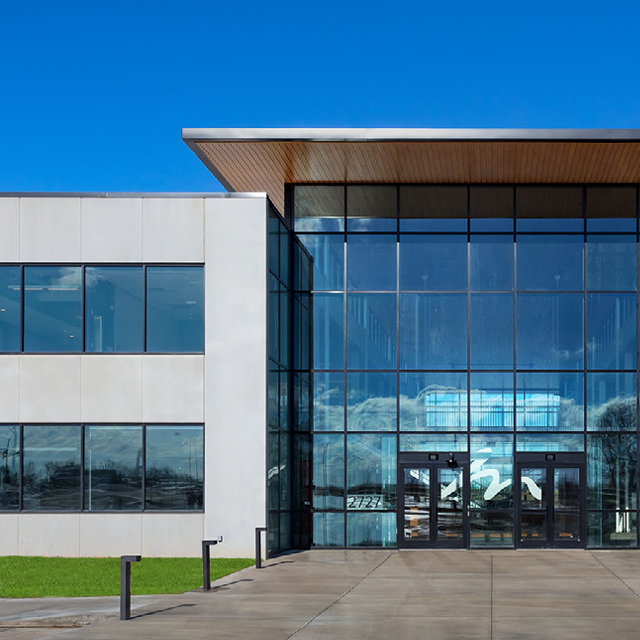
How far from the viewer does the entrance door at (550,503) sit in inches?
949

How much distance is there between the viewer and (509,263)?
81.0 feet

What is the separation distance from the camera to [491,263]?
2475cm

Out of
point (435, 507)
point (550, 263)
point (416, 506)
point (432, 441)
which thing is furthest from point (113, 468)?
point (550, 263)

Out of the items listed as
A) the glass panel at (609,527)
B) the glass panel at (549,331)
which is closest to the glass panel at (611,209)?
the glass panel at (549,331)

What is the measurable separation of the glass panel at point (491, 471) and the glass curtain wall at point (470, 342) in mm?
25

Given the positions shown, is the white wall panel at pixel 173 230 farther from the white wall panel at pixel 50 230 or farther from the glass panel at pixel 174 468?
the glass panel at pixel 174 468

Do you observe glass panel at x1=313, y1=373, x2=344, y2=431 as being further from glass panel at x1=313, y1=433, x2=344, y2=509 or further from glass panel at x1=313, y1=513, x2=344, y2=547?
glass panel at x1=313, y1=513, x2=344, y2=547

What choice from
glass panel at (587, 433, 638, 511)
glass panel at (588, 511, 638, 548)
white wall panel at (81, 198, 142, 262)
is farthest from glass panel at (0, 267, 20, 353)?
glass panel at (588, 511, 638, 548)

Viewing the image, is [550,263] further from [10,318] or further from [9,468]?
[9,468]

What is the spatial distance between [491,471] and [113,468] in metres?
9.36

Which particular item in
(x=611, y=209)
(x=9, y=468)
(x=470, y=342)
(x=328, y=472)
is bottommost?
(x=328, y=472)

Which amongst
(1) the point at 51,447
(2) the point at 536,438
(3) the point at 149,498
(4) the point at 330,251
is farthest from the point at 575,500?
(1) the point at 51,447

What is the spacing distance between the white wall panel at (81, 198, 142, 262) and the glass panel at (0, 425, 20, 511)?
14.2 feet

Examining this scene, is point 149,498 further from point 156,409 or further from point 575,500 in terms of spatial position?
point 575,500
